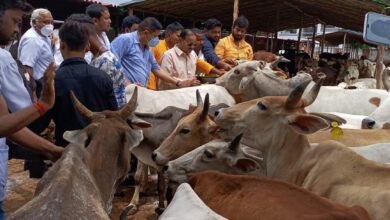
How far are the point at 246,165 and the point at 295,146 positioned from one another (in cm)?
48

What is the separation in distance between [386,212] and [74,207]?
6.10ft

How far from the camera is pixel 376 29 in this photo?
4.69m

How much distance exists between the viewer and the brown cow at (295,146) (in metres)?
3.44

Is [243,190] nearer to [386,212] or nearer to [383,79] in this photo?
[386,212]

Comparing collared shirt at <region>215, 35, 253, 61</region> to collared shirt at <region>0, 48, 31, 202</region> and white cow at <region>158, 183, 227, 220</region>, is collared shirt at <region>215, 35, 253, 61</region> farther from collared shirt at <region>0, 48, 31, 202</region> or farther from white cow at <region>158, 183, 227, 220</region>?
white cow at <region>158, 183, 227, 220</region>

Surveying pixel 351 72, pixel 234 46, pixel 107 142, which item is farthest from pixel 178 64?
pixel 351 72

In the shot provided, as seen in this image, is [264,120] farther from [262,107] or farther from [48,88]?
[48,88]

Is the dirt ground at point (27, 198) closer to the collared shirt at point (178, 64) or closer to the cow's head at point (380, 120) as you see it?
the collared shirt at point (178, 64)

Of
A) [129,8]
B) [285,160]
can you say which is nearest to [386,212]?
[285,160]

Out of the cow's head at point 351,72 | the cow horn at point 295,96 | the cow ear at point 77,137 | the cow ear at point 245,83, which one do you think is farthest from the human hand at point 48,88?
the cow's head at point 351,72

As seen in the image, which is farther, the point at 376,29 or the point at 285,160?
the point at 376,29

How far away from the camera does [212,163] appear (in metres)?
3.91

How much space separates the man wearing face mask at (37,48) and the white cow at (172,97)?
1441mm

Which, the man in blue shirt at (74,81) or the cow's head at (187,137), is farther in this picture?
the cow's head at (187,137)
